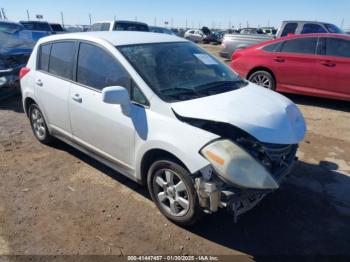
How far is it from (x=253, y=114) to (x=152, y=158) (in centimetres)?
108

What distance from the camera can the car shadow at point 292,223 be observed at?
305 centimetres

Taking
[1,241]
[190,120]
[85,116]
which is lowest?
[1,241]

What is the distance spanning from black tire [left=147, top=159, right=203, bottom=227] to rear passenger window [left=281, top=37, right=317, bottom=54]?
556cm

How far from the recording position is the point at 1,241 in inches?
123

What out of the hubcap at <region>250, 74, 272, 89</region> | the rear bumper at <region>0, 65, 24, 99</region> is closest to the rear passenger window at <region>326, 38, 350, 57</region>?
the hubcap at <region>250, 74, 272, 89</region>

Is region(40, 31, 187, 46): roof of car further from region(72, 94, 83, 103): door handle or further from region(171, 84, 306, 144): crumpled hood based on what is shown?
region(171, 84, 306, 144): crumpled hood

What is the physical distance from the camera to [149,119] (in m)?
3.19

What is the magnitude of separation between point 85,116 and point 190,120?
147 centimetres

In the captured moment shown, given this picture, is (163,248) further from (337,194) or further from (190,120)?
(337,194)

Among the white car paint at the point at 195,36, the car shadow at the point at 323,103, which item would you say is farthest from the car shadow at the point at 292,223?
the white car paint at the point at 195,36

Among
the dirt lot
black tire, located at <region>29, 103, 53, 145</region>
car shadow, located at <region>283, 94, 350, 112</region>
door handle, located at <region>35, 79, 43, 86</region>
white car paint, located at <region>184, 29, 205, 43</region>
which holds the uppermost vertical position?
door handle, located at <region>35, 79, 43, 86</region>

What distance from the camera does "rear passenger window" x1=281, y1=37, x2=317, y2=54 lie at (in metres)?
7.32

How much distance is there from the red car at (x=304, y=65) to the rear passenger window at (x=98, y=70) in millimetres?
5081

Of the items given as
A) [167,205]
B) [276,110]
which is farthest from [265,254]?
[276,110]
